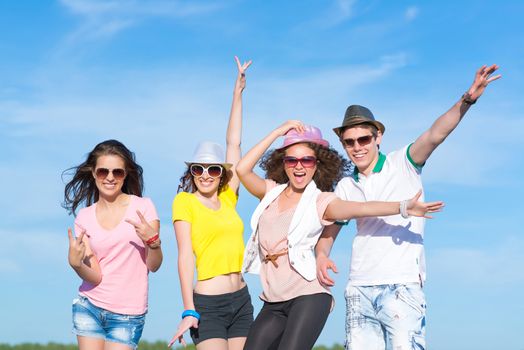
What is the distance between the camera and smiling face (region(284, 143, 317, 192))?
8.05 meters

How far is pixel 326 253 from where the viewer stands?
315 inches

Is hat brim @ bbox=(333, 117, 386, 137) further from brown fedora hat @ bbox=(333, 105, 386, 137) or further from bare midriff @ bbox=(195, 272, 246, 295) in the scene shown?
bare midriff @ bbox=(195, 272, 246, 295)

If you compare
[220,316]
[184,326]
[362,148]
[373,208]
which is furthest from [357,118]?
[184,326]

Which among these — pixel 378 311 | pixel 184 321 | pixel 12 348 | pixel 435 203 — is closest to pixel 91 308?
pixel 184 321

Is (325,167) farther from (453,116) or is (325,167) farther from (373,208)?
(453,116)

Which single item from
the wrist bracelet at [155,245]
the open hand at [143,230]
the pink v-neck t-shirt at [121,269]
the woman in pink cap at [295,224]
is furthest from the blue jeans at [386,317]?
the pink v-neck t-shirt at [121,269]

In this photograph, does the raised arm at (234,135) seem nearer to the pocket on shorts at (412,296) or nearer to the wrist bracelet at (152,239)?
the wrist bracelet at (152,239)

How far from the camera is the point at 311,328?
24.6 ft

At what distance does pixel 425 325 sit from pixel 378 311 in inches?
22.2

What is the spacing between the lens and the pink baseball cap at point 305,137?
8.17 m

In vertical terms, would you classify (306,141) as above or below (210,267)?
above

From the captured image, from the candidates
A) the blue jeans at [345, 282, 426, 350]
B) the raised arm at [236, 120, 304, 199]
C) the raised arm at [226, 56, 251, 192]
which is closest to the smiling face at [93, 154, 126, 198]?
the raised arm at [226, 56, 251, 192]

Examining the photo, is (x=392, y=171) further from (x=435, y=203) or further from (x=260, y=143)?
(x=260, y=143)

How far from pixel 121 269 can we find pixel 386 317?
327 cm
